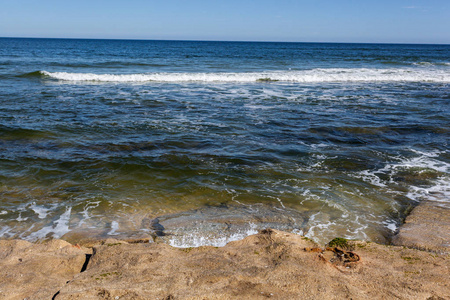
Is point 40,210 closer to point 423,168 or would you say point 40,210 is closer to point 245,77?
point 423,168

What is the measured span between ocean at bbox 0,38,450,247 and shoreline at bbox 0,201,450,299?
102 centimetres

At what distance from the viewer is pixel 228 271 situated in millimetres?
3436

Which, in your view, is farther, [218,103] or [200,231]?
[218,103]

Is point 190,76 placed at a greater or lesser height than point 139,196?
greater

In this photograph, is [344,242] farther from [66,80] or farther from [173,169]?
[66,80]

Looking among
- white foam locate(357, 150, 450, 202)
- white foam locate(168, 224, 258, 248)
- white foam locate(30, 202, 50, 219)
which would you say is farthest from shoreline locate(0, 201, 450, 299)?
white foam locate(357, 150, 450, 202)

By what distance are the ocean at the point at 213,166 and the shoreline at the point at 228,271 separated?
102 centimetres

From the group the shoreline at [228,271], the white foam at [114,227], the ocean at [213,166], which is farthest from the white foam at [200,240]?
the white foam at [114,227]

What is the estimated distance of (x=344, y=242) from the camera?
4.12 m

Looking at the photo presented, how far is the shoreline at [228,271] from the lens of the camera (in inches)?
121

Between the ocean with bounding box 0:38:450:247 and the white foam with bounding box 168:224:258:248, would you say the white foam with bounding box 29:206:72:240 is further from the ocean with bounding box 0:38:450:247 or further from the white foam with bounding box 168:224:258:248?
the white foam with bounding box 168:224:258:248

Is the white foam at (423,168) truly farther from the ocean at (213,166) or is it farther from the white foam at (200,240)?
the white foam at (200,240)

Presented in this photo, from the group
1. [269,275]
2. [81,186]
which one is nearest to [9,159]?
[81,186]

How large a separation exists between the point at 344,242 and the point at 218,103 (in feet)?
38.4
